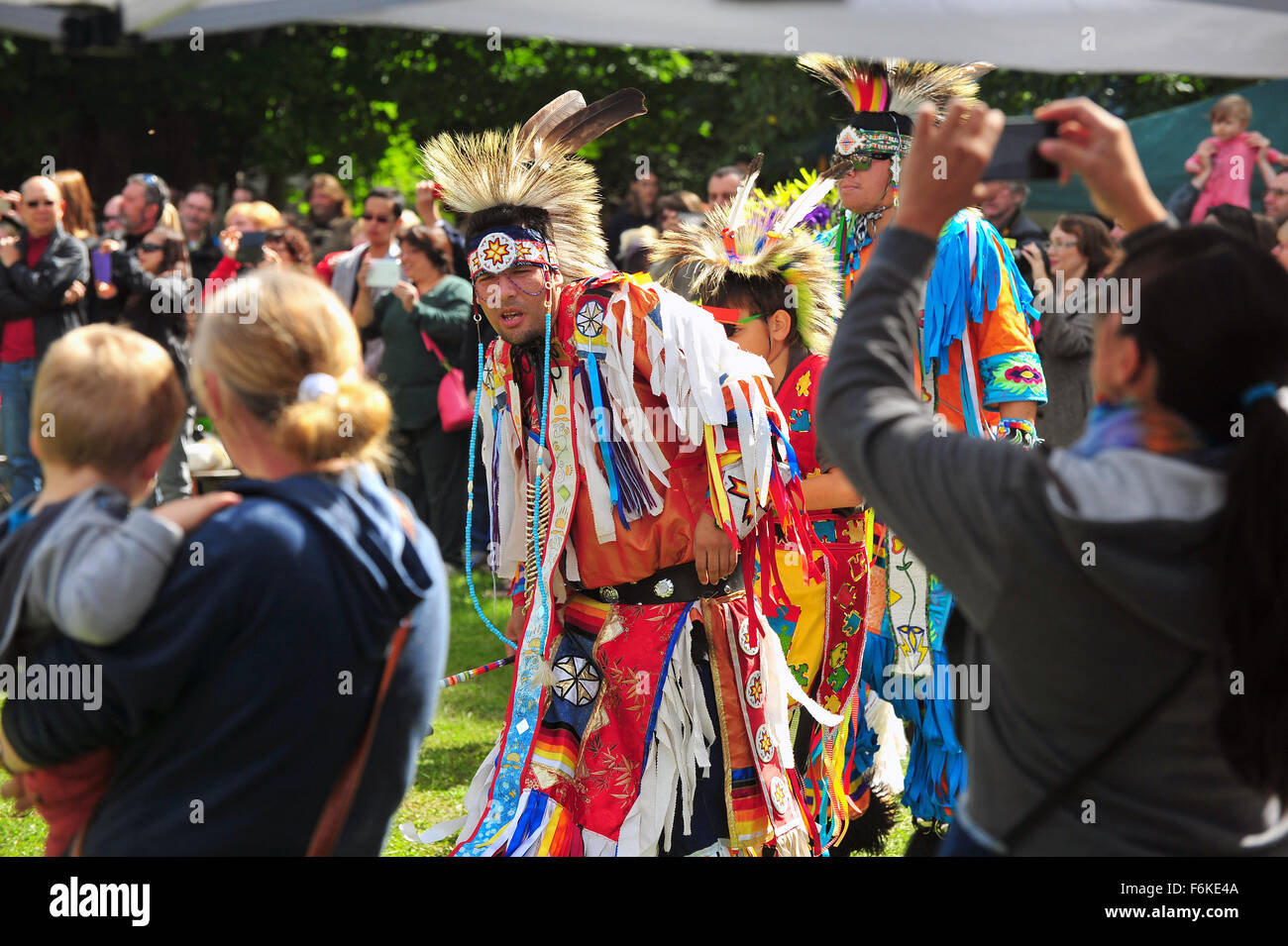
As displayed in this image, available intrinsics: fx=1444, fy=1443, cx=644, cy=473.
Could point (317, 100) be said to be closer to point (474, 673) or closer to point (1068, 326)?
point (1068, 326)

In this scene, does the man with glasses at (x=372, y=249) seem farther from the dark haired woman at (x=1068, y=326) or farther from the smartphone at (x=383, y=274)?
the dark haired woman at (x=1068, y=326)

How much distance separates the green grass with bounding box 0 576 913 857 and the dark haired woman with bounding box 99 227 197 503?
1.65 m

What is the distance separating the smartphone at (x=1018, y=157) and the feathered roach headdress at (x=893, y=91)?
8.23 feet

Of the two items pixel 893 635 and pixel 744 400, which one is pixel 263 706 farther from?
pixel 893 635

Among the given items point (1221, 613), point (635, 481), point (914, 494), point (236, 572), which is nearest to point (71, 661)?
point (236, 572)

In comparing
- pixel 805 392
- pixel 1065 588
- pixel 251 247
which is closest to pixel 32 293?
pixel 251 247

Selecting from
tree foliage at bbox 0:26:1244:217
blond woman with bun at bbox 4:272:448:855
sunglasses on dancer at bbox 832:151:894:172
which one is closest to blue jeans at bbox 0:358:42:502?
sunglasses on dancer at bbox 832:151:894:172

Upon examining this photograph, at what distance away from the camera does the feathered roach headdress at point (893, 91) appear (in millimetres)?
4121

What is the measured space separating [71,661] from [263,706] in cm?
23

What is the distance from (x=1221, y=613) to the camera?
1492 mm

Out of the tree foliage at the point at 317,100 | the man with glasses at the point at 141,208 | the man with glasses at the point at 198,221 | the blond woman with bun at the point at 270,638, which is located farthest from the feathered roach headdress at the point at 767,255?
the tree foliage at the point at 317,100

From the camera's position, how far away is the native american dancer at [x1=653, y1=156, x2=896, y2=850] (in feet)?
13.3

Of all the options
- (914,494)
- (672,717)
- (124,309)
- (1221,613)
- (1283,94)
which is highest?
(1283,94)
